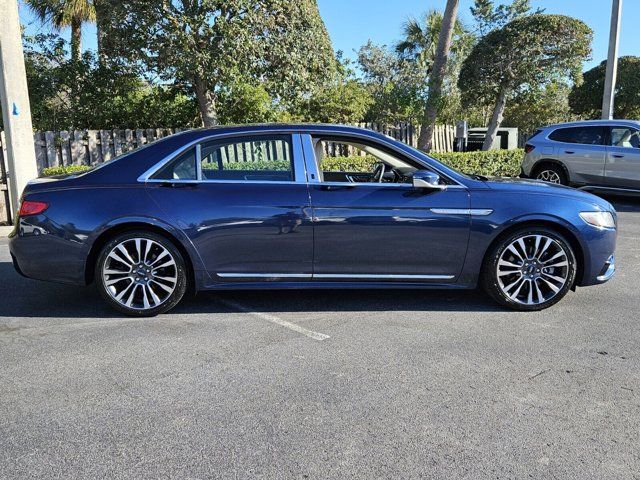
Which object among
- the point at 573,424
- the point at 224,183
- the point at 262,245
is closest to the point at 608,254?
the point at 573,424

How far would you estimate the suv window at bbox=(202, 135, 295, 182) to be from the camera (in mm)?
4766

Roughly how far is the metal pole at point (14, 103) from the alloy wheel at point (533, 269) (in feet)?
24.3

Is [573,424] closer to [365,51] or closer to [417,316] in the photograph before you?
[417,316]

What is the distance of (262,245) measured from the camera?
184 inches

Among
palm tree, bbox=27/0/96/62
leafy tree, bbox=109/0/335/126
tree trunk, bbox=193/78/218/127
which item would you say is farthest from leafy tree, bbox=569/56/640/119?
palm tree, bbox=27/0/96/62

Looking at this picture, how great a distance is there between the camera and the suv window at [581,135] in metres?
11.0

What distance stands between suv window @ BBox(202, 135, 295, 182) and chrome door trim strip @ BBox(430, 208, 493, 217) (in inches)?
48.1

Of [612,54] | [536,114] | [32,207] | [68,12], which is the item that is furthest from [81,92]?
[536,114]

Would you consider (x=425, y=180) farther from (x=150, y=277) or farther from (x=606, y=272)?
(x=150, y=277)

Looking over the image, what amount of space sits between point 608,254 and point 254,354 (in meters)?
3.11

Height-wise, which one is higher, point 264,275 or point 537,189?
point 537,189

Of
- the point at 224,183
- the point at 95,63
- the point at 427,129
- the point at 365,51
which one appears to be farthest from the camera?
the point at 365,51

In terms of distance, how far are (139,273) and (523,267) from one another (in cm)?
315

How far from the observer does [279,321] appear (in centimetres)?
467
